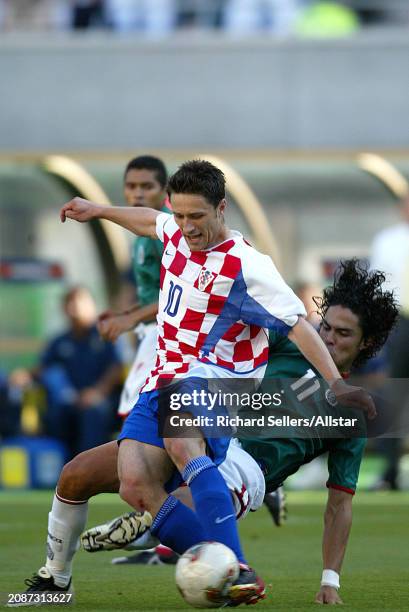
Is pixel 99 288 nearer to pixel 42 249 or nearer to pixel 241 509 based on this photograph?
pixel 42 249

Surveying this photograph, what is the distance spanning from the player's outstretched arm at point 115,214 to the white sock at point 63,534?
106 centimetres

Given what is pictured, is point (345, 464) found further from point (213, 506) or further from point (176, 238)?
point (176, 238)

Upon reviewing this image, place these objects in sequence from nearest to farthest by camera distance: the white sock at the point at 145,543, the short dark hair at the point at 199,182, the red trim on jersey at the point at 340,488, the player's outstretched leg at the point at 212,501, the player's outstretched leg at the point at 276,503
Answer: the player's outstretched leg at the point at 212,501 < the short dark hair at the point at 199,182 < the red trim on jersey at the point at 340,488 < the white sock at the point at 145,543 < the player's outstretched leg at the point at 276,503

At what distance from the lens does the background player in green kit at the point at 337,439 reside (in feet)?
18.2

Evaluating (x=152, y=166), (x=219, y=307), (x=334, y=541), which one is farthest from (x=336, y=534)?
(x=152, y=166)

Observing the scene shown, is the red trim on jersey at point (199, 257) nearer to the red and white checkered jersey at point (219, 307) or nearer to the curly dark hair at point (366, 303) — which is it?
the red and white checkered jersey at point (219, 307)

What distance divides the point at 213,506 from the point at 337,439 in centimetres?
75

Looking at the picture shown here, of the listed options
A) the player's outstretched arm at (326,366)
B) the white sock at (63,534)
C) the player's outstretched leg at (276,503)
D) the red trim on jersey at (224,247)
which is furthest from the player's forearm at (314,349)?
the player's outstretched leg at (276,503)

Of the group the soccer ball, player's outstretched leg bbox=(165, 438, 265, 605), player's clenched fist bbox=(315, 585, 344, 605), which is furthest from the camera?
player's clenched fist bbox=(315, 585, 344, 605)

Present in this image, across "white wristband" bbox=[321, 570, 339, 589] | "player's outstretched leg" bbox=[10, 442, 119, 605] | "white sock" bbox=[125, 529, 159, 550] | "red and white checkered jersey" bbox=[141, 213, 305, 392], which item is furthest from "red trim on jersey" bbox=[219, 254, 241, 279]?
"white sock" bbox=[125, 529, 159, 550]

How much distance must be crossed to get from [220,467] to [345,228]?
8.86m

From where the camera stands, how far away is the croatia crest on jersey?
5.31 m

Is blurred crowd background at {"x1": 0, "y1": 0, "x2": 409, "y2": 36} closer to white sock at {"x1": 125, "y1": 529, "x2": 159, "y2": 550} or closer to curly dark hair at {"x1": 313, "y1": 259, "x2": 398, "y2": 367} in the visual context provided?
white sock at {"x1": 125, "y1": 529, "x2": 159, "y2": 550}

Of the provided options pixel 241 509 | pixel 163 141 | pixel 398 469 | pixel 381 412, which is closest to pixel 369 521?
pixel 398 469
